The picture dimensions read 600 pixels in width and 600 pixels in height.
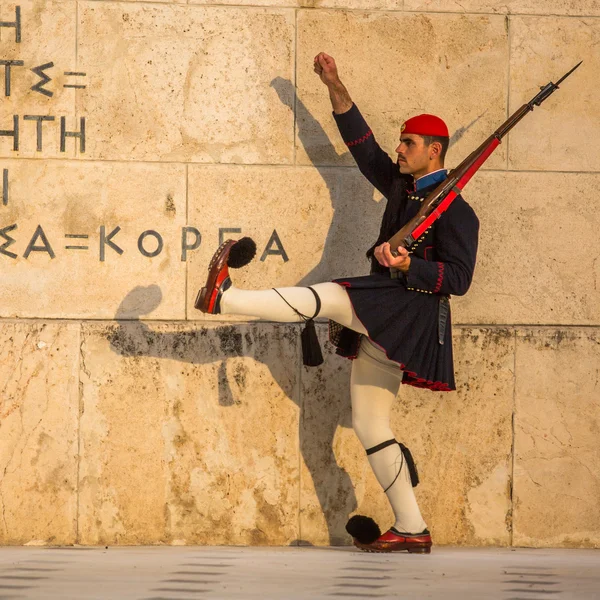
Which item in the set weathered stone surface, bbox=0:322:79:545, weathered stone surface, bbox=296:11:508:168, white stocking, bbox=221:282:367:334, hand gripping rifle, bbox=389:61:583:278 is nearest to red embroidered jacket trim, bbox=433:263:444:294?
hand gripping rifle, bbox=389:61:583:278

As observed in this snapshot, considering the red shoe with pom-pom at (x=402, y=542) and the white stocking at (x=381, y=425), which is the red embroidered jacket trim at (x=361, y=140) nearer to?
the white stocking at (x=381, y=425)

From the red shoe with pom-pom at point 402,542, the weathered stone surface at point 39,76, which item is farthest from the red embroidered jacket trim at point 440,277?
the weathered stone surface at point 39,76

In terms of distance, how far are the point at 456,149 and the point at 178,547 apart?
291cm

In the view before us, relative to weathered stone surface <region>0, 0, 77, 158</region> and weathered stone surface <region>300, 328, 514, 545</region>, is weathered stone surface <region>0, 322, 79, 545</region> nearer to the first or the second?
weathered stone surface <region>0, 0, 77, 158</region>

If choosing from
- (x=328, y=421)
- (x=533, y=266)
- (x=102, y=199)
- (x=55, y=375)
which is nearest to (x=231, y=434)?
(x=328, y=421)

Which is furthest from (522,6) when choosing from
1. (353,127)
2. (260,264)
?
(260,264)

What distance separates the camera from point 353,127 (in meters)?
6.87

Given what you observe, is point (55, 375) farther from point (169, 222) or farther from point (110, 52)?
point (110, 52)

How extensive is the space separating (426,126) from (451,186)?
393mm

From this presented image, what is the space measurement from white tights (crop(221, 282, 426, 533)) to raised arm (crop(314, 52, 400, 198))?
0.79m

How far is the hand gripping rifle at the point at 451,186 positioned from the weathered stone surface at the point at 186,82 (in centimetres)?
113

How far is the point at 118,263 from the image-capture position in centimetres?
720

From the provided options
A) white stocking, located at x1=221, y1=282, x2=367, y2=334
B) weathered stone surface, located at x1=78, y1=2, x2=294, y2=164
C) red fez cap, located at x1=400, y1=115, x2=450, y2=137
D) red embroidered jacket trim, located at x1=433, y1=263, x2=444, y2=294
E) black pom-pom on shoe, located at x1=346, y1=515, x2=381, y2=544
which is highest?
weathered stone surface, located at x1=78, y1=2, x2=294, y2=164

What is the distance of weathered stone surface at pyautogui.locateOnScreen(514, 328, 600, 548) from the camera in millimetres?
7281
